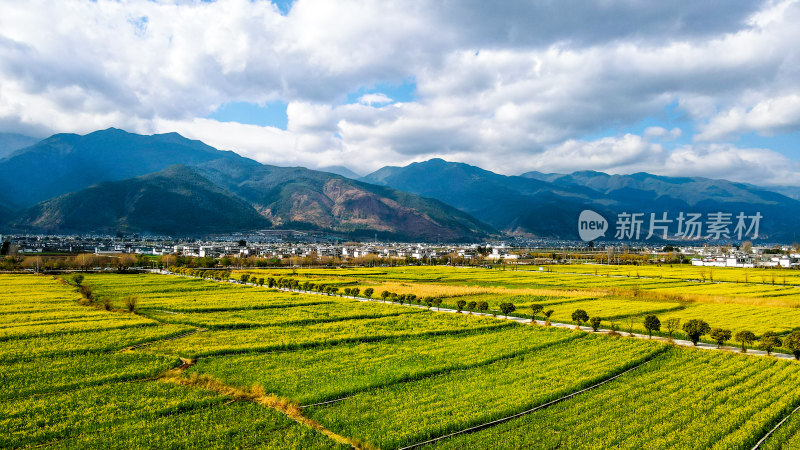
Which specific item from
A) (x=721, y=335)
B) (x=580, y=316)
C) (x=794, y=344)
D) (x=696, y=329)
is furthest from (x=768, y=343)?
(x=580, y=316)

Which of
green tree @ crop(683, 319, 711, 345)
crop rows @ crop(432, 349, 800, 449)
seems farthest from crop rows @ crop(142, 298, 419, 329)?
crop rows @ crop(432, 349, 800, 449)

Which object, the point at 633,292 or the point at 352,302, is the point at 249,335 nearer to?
the point at 352,302

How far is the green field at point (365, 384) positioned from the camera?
52.7 feet

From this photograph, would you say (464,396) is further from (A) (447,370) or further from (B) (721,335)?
(B) (721,335)

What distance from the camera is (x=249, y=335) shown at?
3338 centimetres

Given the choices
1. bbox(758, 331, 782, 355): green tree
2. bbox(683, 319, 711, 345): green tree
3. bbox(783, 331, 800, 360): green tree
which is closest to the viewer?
bbox(783, 331, 800, 360): green tree

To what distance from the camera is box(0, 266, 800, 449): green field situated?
16062mm

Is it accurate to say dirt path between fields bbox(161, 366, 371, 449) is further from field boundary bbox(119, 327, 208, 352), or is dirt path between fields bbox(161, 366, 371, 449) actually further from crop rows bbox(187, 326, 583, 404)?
field boundary bbox(119, 327, 208, 352)

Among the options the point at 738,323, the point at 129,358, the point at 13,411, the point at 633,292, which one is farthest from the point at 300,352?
the point at 633,292

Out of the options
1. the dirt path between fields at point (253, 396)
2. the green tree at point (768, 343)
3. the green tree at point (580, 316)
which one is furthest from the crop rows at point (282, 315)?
the green tree at point (768, 343)

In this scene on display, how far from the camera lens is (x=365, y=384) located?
21453 millimetres

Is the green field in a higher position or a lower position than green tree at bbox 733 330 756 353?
lower

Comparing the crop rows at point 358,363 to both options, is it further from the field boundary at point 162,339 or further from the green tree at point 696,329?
the green tree at point 696,329

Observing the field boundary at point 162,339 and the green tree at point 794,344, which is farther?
the field boundary at point 162,339
